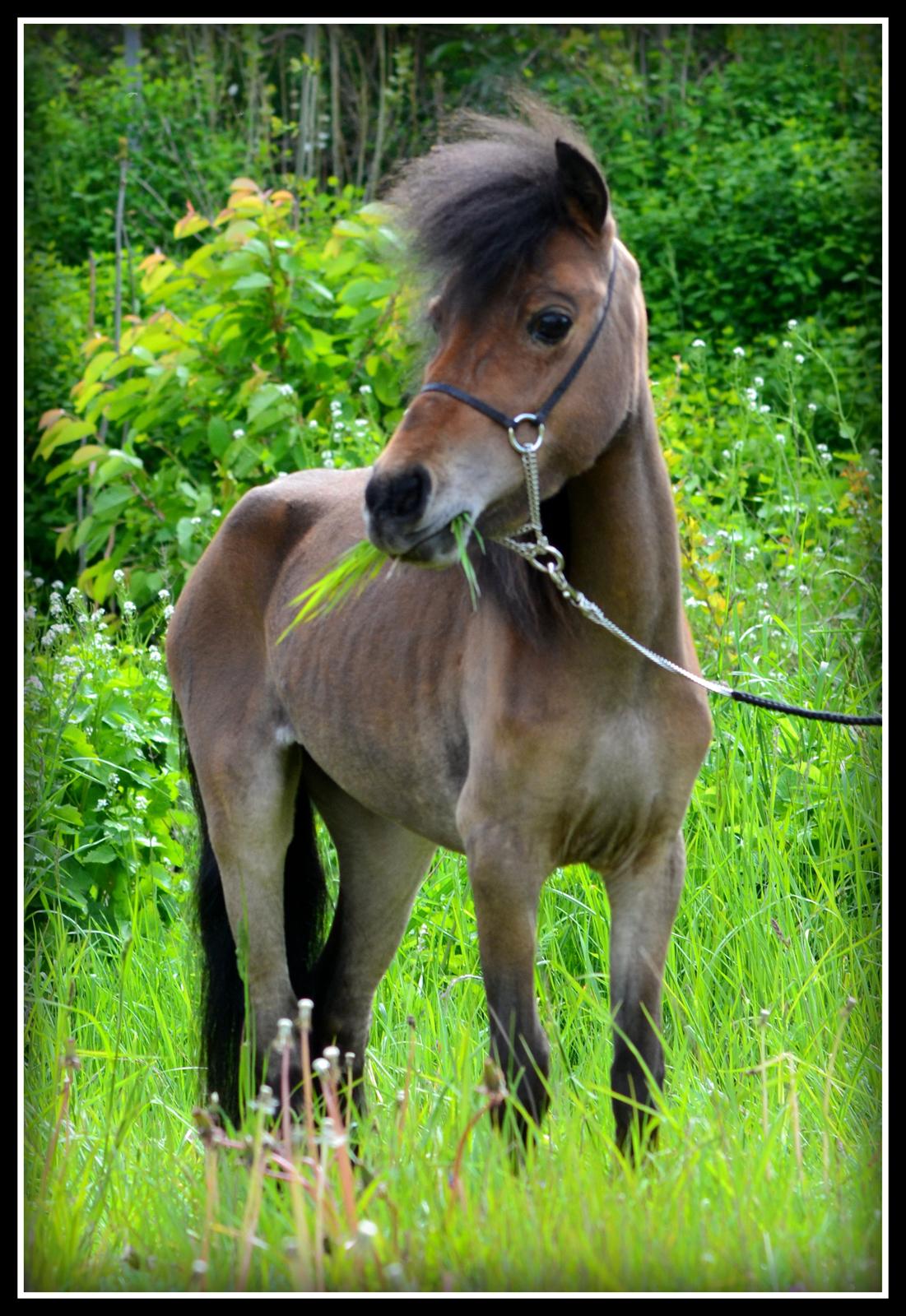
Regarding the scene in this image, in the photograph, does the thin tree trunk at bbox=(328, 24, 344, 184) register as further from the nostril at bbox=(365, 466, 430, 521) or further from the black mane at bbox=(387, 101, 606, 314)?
the nostril at bbox=(365, 466, 430, 521)

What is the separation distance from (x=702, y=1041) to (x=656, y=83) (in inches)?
267

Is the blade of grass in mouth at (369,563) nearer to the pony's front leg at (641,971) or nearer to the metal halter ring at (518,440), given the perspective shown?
the metal halter ring at (518,440)

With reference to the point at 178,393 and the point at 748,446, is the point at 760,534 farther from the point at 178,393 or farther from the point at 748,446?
the point at 178,393

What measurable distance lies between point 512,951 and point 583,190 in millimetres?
1383

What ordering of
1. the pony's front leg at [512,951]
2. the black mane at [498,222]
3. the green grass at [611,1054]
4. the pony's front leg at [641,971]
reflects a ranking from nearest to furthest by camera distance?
the green grass at [611,1054], the black mane at [498,222], the pony's front leg at [512,951], the pony's front leg at [641,971]

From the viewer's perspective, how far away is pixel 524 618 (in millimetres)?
2707

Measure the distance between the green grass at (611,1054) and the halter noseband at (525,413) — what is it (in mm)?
1103

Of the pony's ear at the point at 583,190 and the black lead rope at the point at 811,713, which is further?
the black lead rope at the point at 811,713

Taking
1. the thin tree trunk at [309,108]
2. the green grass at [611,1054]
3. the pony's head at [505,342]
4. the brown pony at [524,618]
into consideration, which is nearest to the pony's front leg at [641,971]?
the brown pony at [524,618]

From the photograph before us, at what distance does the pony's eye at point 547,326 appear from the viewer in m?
2.49

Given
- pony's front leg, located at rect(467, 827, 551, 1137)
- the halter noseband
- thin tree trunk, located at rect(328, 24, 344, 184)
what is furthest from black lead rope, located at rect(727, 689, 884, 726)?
thin tree trunk, located at rect(328, 24, 344, 184)

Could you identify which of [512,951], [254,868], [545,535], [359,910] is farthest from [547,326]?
[359,910]
